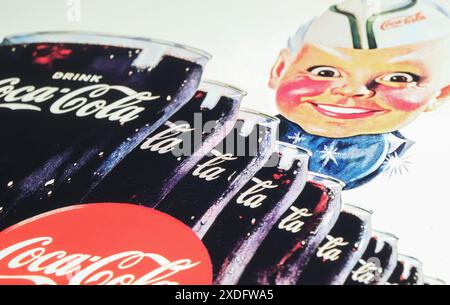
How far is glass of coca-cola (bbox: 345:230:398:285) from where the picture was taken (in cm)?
148

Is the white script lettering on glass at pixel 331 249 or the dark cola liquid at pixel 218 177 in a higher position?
the dark cola liquid at pixel 218 177

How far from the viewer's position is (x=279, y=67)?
4.84ft

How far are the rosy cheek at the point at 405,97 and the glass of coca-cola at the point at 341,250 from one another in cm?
39

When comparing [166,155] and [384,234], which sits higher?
[166,155]

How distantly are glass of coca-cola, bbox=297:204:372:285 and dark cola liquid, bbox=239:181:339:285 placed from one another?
29 millimetres

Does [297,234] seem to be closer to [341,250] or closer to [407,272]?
[341,250]

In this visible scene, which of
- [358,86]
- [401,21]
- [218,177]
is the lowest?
[218,177]

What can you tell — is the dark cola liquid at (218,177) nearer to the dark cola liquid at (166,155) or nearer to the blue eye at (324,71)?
the dark cola liquid at (166,155)

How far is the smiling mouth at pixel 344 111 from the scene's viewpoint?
1479 mm

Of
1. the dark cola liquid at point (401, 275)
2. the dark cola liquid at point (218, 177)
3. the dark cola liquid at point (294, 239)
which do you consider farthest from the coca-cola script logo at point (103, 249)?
the dark cola liquid at point (401, 275)

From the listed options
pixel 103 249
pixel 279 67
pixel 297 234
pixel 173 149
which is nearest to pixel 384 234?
pixel 297 234

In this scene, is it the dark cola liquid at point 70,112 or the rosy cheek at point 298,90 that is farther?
the rosy cheek at point 298,90

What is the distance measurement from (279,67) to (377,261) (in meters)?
0.77
